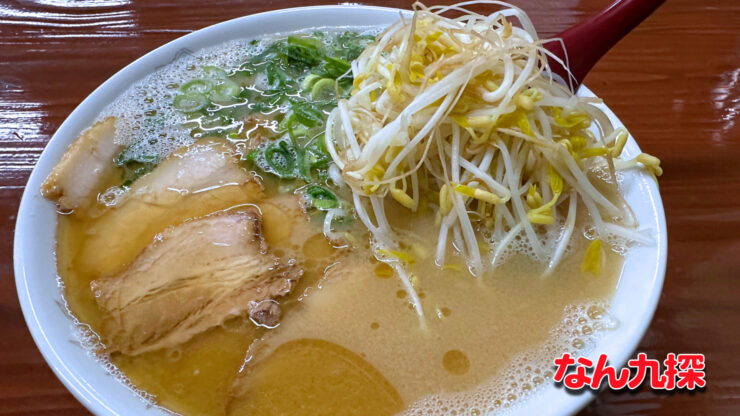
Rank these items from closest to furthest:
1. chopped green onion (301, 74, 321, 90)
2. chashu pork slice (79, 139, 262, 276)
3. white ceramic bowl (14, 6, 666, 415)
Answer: white ceramic bowl (14, 6, 666, 415) < chashu pork slice (79, 139, 262, 276) < chopped green onion (301, 74, 321, 90)

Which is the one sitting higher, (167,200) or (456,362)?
(167,200)

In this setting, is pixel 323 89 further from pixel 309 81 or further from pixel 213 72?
pixel 213 72

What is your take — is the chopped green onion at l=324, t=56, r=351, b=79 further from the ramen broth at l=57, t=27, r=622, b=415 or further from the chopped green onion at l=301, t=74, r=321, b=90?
the ramen broth at l=57, t=27, r=622, b=415

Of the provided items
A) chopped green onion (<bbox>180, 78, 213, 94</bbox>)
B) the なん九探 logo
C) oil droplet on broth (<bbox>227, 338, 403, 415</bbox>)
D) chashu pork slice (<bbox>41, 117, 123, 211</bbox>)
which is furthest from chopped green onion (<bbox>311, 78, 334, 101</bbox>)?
the なん九探 logo

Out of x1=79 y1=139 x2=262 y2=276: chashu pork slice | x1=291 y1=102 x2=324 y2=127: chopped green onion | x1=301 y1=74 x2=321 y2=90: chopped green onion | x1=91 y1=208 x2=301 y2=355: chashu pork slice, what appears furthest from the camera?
x1=301 y1=74 x2=321 y2=90: chopped green onion

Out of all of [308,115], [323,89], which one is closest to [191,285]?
[308,115]

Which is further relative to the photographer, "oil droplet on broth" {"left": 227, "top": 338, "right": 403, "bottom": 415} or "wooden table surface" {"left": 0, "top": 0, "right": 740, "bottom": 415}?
"wooden table surface" {"left": 0, "top": 0, "right": 740, "bottom": 415}

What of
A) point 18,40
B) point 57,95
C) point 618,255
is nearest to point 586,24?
point 618,255

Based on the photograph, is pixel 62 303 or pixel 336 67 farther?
pixel 336 67

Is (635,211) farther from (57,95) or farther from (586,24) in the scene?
(57,95)
